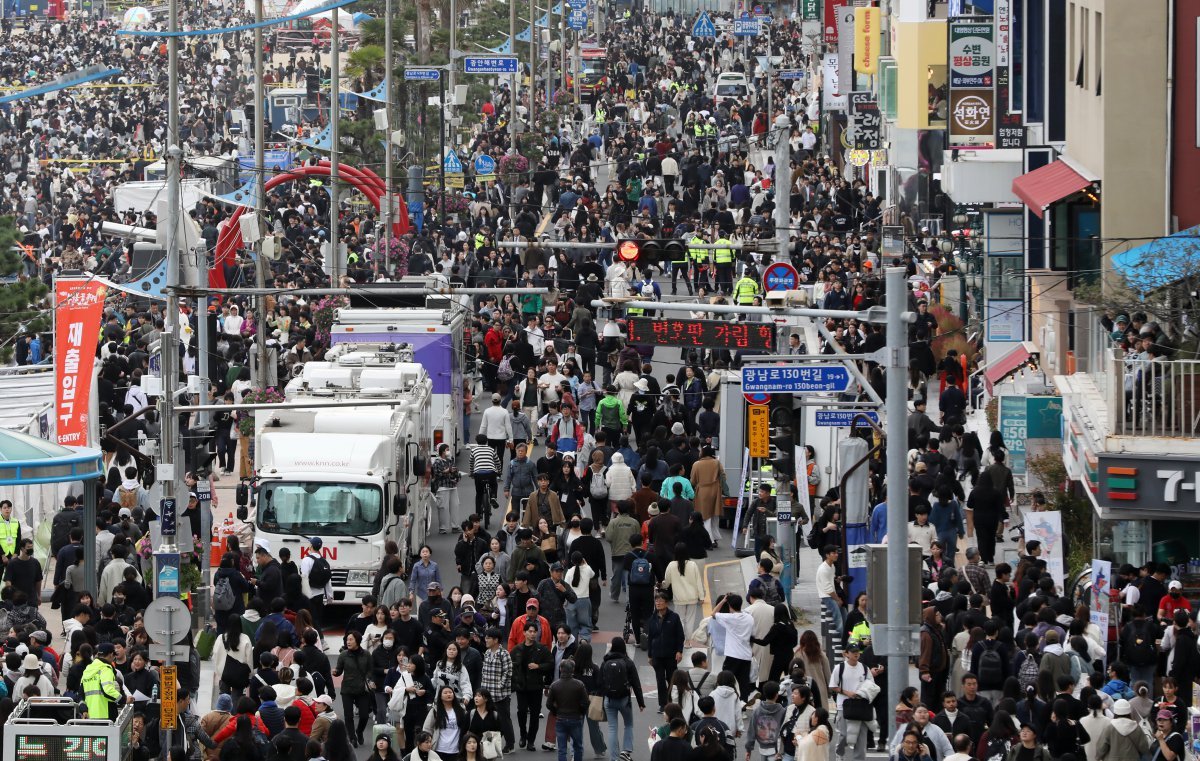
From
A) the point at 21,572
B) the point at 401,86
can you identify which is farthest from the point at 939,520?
the point at 401,86

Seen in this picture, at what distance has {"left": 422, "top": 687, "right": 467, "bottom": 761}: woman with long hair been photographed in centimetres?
1938

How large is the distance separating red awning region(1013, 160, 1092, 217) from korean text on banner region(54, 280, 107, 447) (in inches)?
510

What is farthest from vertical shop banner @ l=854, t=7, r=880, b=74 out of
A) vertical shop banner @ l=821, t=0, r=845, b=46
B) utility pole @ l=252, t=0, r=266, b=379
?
utility pole @ l=252, t=0, r=266, b=379

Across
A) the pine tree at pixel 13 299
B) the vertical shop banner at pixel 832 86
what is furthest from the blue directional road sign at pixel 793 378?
the vertical shop banner at pixel 832 86

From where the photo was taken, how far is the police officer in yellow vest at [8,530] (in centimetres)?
2647

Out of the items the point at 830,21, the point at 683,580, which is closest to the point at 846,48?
the point at 830,21

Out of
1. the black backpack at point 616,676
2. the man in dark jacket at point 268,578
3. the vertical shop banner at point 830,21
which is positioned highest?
the vertical shop banner at point 830,21

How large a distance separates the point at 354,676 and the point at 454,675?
4.44 feet

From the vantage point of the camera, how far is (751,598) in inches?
864

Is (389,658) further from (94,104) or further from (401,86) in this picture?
(94,104)

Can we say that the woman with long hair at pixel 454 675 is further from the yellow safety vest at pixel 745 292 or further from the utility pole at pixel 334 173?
the utility pole at pixel 334 173

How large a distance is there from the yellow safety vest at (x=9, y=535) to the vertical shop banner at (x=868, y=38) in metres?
41.1

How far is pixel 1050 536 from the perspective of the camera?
77.6 feet

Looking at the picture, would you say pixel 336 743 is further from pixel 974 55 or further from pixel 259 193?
pixel 974 55
